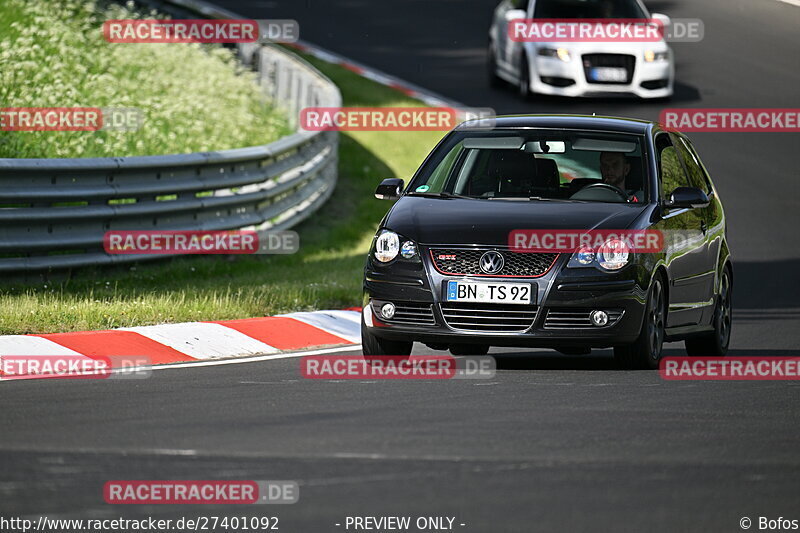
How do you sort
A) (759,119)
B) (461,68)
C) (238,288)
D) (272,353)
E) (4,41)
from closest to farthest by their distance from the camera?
1. (272,353)
2. (238,288)
3. (4,41)
4. (759,119)
5. (461,68)

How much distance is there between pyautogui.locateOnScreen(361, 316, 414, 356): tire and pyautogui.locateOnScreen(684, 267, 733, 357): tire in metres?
2.45

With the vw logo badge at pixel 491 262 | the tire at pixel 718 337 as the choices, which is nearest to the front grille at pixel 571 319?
the vw logo badge at pixel 491 262

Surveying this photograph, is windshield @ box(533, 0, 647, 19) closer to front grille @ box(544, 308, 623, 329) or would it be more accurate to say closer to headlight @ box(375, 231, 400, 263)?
headlight @ box(375, 231, 400, 263)

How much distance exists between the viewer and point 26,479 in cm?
674

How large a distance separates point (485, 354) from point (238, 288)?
3.01m

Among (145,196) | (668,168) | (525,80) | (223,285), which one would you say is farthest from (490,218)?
(525,80)

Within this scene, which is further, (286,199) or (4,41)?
(4,41)

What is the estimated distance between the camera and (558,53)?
25.2 metres

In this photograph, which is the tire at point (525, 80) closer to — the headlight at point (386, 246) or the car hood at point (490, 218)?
the car hood at point (490, 218)

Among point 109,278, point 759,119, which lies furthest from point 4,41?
point 759,119

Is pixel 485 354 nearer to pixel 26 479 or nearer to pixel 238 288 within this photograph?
pixel 238 288

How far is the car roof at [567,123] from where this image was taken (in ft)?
38.8

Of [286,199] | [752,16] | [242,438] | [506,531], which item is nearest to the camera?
[506,531]

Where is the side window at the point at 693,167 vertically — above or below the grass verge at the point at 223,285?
above
